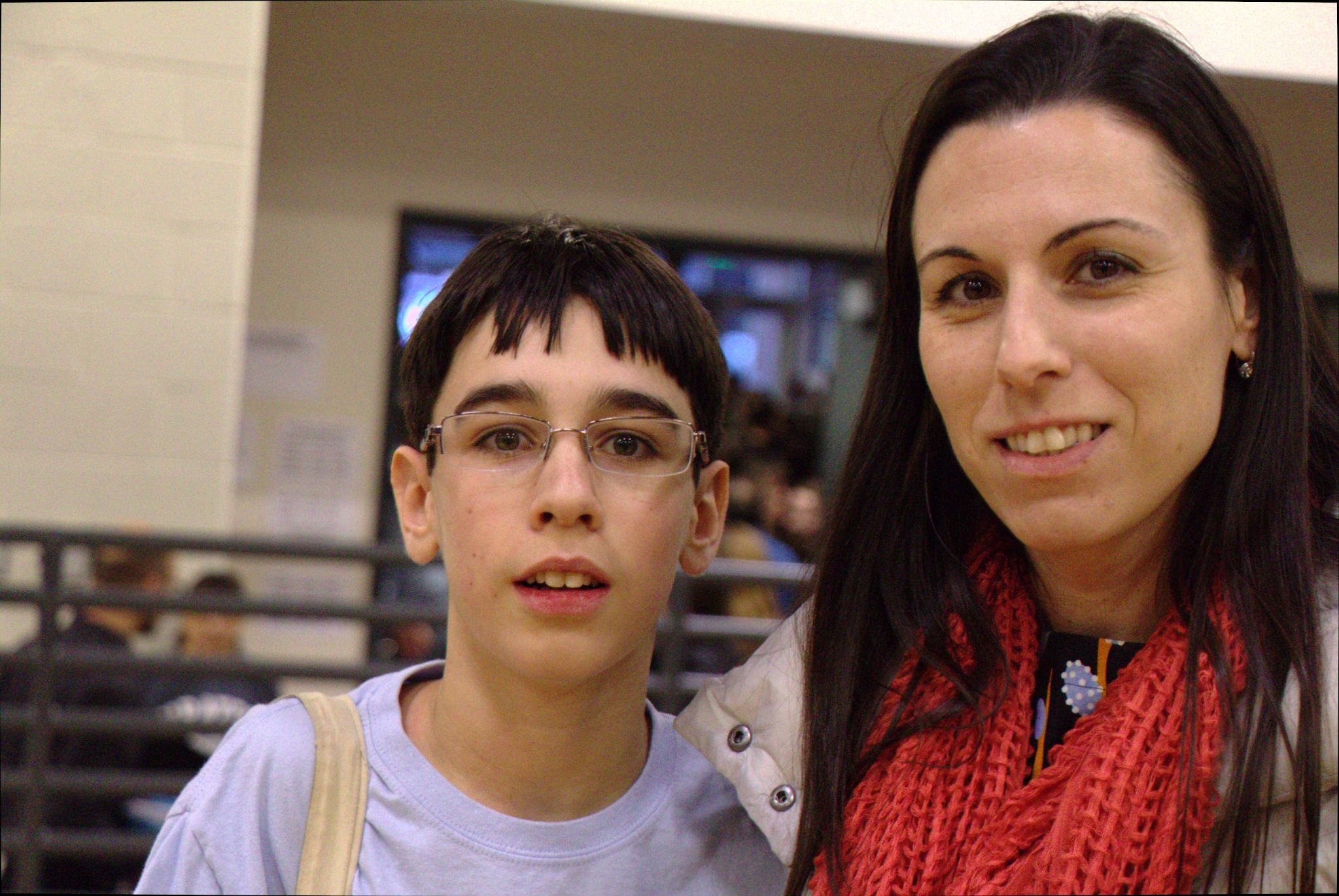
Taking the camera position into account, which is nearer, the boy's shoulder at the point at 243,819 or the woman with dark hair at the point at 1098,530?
the woman with dark hair at the point at 1098,530

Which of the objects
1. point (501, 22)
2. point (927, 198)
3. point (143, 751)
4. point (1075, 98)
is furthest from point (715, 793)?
point (501, 22)

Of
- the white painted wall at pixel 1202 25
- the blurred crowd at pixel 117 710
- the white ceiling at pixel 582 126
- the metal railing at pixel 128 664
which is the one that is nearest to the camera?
the white painted wall at pixel 1202 25

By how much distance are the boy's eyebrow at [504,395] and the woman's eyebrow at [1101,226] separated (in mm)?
610

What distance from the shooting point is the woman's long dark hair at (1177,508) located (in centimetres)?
128

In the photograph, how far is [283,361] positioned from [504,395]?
158 inches

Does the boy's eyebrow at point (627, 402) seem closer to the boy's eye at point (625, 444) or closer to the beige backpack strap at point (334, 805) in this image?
the boy's eye at point (625, 444)

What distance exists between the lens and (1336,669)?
1.25 meters

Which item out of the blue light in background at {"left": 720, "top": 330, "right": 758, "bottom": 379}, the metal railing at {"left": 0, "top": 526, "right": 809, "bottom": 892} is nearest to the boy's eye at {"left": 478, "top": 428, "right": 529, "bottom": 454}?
the metal railing at {"left": 0, "top": 526, "right": 809, "bottom": 892}

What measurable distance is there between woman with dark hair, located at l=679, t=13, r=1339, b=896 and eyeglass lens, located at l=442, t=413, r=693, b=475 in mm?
319

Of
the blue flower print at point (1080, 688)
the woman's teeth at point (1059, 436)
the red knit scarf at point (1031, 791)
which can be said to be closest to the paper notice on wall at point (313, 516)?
the red knit scarf at point (1031, 791)

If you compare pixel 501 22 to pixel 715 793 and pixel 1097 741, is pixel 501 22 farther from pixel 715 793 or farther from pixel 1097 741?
pixel 1097 741

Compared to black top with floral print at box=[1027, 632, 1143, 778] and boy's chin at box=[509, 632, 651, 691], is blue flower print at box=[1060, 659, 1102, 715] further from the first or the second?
boy's chin at box=[509, 632, 651, 691]

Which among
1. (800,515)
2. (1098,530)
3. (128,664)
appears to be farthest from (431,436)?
(800,515)

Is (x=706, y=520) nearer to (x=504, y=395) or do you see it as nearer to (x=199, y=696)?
(x=504, y=395)
